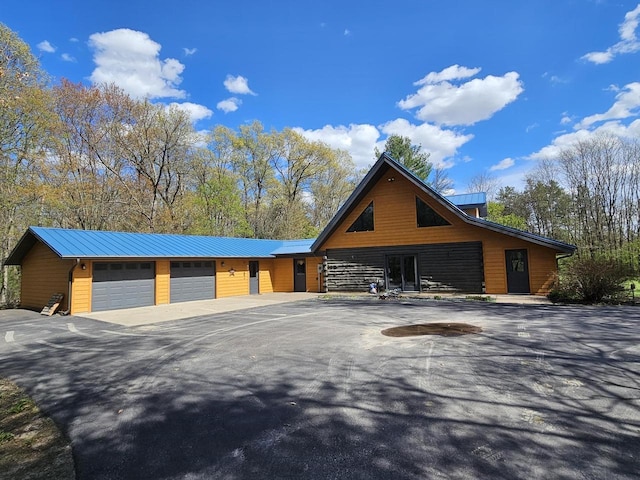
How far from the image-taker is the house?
47.1 ft

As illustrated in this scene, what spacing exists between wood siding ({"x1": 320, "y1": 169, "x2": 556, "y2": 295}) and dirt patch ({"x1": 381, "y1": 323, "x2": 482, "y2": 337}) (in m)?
8.32

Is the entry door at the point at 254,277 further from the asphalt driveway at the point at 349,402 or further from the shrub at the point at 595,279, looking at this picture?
the shrub at the point at 595,279

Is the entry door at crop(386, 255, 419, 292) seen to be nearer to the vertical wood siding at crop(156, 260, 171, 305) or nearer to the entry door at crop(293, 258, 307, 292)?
the entry door at crop(293, 258, 307, 292)

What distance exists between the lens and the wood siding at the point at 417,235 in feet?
49.1

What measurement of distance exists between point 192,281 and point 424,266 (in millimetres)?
11742

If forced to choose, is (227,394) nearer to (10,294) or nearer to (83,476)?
(83,476)

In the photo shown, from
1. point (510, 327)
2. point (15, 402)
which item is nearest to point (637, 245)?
point (510, 327)

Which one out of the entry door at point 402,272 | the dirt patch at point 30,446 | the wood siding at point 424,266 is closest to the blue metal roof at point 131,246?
the wood siding at point 424,266

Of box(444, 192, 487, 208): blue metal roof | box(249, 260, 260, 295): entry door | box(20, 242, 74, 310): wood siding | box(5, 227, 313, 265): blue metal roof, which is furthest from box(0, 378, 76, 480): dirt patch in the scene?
box(444, 192, 487, 208): blue metal roof

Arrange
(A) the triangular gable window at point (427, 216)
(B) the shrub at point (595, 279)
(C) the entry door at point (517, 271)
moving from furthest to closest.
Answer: (A) the triangular gable window at point (427, 216) → (C) the entry door at point (517, 271) → (B) the shrub at point (595, 279)

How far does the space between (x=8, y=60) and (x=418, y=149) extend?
27.8 metres

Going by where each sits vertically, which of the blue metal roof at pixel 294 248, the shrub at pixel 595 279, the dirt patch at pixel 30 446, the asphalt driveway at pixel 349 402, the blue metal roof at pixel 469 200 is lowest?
the dirt patch at pixel 30 446

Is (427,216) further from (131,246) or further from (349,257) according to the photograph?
(131,246)

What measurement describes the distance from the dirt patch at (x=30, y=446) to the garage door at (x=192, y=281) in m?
12.8
